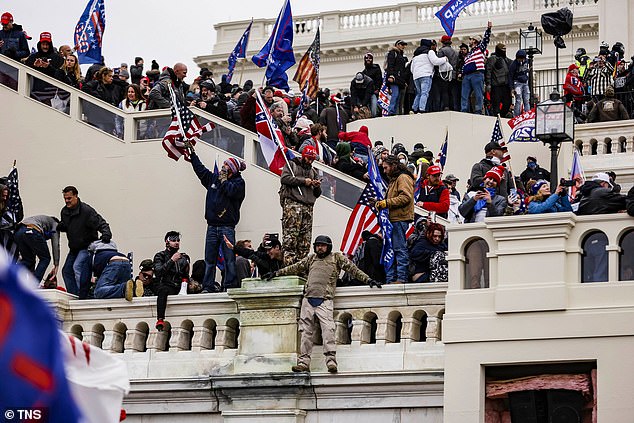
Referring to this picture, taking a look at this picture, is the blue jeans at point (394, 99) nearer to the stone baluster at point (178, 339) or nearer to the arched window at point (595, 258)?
the stone baluster at point (178, 339)

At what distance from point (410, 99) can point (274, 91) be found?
3.95 meters

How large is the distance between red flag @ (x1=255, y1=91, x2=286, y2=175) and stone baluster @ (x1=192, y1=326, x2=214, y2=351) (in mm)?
3734

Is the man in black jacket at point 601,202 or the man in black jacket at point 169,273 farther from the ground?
the man in black jacket at point 601,202

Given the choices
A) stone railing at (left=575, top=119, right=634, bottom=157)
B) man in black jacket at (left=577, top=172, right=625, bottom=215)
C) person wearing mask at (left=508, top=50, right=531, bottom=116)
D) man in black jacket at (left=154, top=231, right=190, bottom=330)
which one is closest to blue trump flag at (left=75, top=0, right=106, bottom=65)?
person wearing mask at (left=508, top=50, right=531, bottom=116)

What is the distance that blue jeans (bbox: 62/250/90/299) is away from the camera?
2206 centimetres

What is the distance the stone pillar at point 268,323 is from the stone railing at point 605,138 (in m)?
11.2

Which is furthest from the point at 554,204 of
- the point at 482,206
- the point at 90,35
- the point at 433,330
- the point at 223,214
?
the point at 90,35

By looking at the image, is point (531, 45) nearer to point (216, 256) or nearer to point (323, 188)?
point (323, 188)

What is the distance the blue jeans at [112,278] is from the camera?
829 inches

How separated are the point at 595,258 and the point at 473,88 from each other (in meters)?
13.7

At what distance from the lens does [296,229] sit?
68.4ft

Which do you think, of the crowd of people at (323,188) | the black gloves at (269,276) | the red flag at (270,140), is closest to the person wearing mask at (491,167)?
the crowd of people at (323,188)

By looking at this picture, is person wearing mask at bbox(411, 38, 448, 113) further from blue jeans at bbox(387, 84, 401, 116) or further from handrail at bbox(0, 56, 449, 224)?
handrail at bbox(0, 56, 449, 224)

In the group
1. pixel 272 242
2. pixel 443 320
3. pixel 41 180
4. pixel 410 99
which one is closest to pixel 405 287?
pixel 443 320
